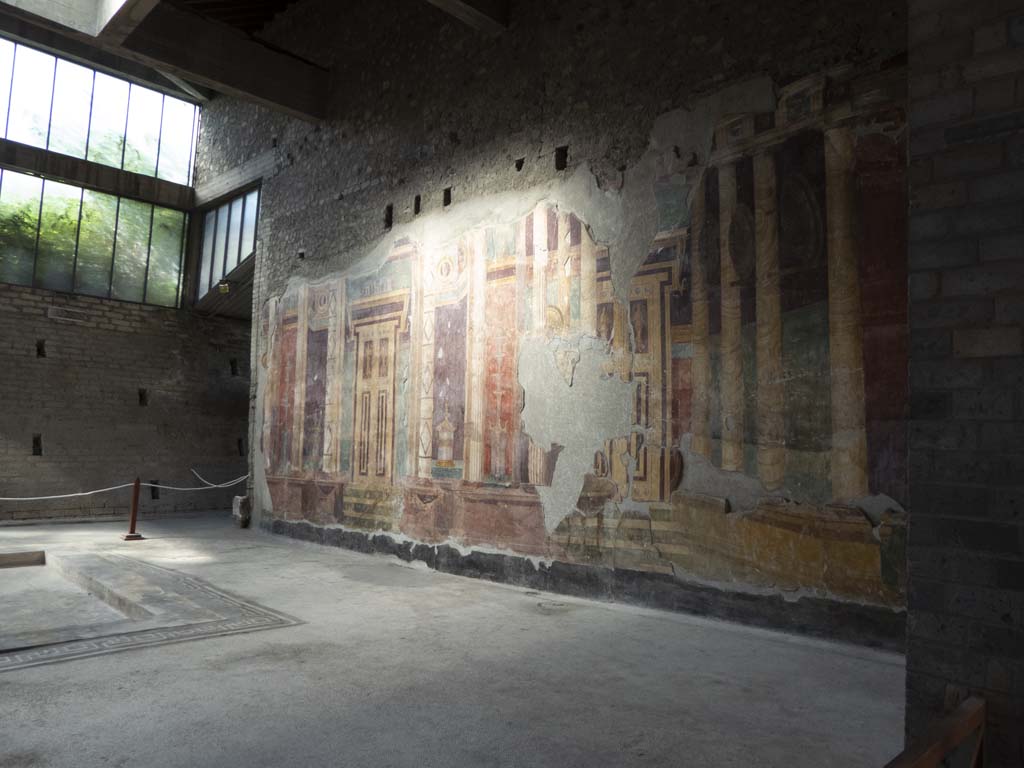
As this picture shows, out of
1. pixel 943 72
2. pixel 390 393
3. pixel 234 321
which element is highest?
pixel 234 321

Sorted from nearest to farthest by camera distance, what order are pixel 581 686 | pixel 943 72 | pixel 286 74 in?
pixel 943 72 → pixel 581 686 → pixel 286 74

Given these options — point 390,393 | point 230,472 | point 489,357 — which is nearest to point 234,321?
point 230,472

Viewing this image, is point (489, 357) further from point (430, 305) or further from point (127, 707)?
point (127, 707)

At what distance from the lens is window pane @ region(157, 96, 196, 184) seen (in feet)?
41.1

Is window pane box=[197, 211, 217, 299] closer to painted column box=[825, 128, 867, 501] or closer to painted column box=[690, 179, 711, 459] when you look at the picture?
painted column box=[690, 179, 711, 459]

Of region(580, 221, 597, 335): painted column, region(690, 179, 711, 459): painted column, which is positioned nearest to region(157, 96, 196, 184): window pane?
region(580, 221, 597, 335): painted column

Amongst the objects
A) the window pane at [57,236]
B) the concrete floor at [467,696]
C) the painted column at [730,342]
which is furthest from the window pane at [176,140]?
the painted column at [730,342]

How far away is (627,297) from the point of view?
206 inches

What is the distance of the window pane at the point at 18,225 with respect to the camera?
35.6 ft

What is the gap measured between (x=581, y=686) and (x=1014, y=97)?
2778 mm

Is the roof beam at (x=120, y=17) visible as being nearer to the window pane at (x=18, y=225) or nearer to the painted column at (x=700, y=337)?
the painted column at (x=700, y=337)

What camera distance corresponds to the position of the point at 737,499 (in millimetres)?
4480

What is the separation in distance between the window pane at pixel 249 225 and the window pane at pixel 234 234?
0.54 feet

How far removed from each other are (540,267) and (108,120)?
9.97 metres
